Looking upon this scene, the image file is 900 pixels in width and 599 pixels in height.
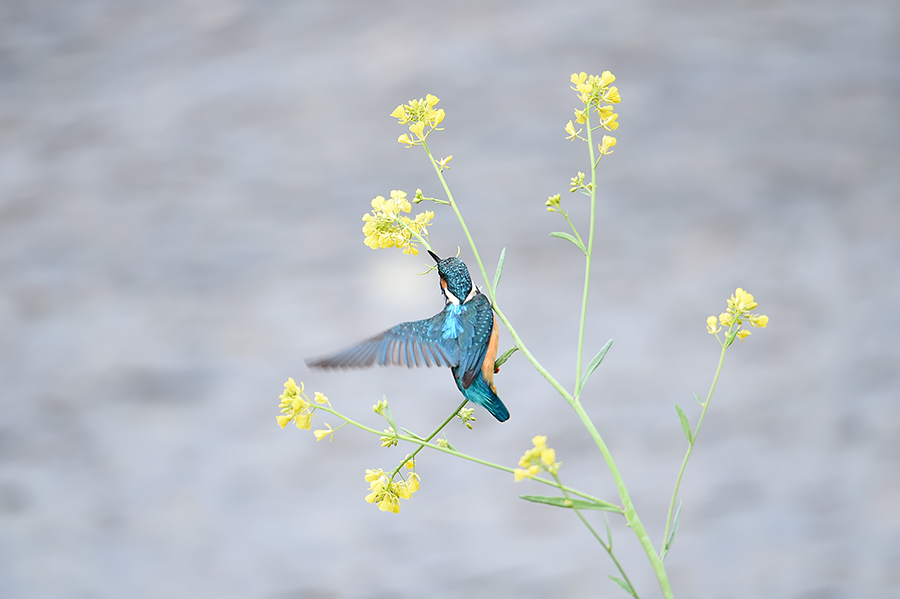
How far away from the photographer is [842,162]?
2117mm

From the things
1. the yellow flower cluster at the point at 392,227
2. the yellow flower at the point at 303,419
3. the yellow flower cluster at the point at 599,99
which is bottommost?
the yellow flower at the point at 303,419

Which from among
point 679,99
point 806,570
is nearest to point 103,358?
point 679,99

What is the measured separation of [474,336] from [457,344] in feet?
0.04

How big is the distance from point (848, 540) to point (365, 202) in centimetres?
168

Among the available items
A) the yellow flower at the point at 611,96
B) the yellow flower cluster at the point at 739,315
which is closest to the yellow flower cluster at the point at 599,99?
the yellow flower at the point at 611,96

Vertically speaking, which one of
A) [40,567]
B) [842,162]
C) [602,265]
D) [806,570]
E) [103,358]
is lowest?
[40,567]

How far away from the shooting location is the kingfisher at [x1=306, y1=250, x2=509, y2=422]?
37 cm

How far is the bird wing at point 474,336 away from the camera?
37 cm

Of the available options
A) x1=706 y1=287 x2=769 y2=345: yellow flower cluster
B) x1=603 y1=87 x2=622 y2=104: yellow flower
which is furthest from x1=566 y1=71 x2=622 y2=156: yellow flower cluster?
x1=706 y1=287 x2=769 y2=345: yellow flower cluster

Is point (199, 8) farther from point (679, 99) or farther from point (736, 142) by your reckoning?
point (736, 142)

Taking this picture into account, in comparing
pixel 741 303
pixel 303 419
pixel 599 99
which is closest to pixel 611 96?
pixel 599 99

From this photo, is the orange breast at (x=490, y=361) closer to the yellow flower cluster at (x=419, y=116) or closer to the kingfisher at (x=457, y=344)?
the kingfisher at (x=457, y=344)

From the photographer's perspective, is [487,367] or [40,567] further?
[40,567]

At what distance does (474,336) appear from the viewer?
376 millimetres
